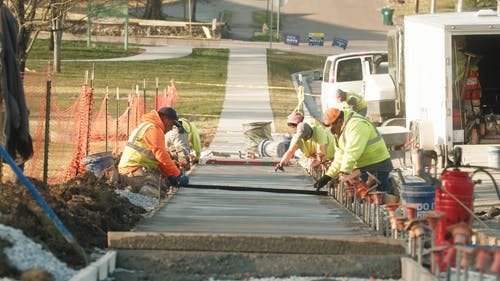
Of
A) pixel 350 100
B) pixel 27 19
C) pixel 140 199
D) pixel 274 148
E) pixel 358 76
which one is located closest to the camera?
pixel 140 199

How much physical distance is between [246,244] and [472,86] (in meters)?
14.0

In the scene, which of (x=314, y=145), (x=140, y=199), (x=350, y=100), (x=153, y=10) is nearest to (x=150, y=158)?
(x=140, y=199)

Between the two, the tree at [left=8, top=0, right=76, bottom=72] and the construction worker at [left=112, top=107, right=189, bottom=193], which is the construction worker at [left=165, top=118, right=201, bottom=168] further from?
the tree at [left=8, top=0, right=76, bottom=72]

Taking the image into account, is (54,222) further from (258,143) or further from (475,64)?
(258,143)

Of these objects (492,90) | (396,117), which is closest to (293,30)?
(396,117)

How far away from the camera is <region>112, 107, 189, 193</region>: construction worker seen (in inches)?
663

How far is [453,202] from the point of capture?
432 inches

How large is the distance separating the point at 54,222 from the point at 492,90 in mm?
16067

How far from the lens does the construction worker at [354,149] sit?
51.7ft

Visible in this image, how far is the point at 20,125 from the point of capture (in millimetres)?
12250

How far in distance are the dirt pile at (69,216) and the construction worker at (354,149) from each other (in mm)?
2727

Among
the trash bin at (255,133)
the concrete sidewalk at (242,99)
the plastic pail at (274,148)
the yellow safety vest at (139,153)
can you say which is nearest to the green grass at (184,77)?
the concrete sidewalk at (242,99)

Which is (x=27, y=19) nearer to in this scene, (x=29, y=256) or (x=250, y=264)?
(x=250, y=264)

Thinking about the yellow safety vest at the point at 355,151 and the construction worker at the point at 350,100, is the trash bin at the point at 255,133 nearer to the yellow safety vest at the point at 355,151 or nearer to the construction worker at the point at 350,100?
the construction worker at the point at 350,100
